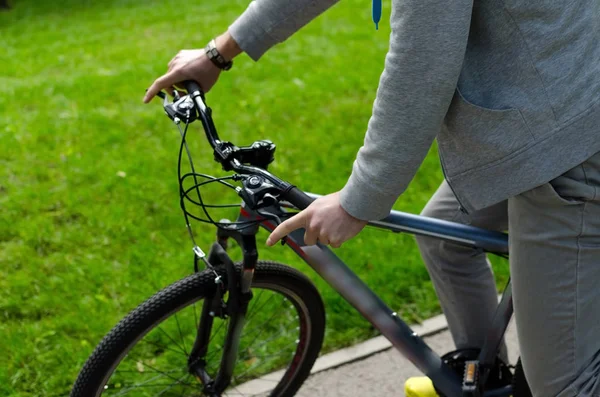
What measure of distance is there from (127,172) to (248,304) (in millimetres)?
2549

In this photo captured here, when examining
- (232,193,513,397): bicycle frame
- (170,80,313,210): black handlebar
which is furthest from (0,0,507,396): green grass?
(170,80,313,210): black handlebar

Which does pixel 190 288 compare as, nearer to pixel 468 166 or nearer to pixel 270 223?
pixel 270 223

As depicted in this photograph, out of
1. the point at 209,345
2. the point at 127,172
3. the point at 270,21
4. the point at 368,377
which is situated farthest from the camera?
the point at 127,172

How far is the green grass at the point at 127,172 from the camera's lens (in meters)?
3.42

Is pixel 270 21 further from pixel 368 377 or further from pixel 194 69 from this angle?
pixel 368 377

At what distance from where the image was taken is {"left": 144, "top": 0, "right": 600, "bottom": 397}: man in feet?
5.18

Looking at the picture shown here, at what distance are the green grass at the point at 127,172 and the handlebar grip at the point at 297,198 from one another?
153 cm

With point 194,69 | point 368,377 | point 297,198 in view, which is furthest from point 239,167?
point 368,377

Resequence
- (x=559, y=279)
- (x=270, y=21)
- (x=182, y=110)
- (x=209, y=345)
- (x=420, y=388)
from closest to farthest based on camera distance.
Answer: (x=559, y=279)
(x=182, y=110)
(x=270, y=21)
(x=420, y=388)
(x=209, y=345)

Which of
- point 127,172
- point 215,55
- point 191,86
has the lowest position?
point 191,86

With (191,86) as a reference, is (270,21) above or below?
above

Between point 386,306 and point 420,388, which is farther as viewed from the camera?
point 420,388

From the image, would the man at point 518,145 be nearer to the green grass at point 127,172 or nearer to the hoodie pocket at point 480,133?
the hoodie pocket at point 480,133

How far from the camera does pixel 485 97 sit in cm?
169
